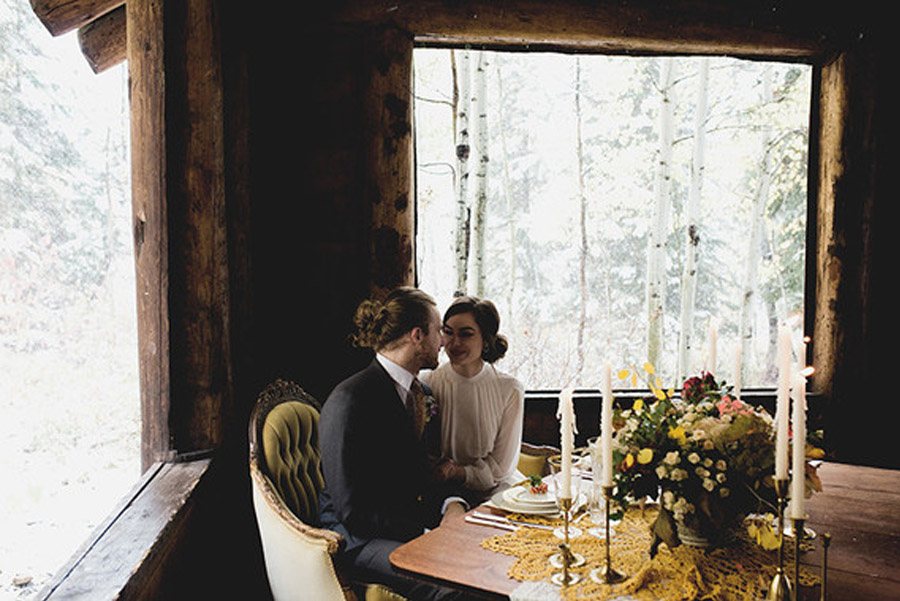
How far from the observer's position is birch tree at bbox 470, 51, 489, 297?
4.61 metres

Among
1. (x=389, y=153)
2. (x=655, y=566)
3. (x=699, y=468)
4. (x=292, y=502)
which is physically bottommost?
(x=292, y=502)

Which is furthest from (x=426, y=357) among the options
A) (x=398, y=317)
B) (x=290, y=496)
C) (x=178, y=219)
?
(x=178, y=219)

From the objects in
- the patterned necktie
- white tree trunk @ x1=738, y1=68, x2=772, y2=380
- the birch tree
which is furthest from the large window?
white tree trunk @ x1=738, y1=68, x2=772, y2=380

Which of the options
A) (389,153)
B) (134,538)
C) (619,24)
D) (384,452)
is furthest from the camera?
(619,24)

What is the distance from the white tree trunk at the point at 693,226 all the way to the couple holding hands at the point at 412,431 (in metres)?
3.20

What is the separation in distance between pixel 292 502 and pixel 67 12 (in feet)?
6.20

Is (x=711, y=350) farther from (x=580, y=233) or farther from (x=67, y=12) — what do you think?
(x=580, y=233)

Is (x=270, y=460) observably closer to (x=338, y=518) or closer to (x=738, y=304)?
(x=338, y=518)

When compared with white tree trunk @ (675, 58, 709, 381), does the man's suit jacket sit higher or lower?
lower

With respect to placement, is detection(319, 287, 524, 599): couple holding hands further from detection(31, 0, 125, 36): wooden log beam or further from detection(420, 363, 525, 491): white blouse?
detection(31, 0, 125, 36): wooden log beam

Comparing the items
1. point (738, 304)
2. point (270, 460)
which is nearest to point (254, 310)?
point (270, 460)

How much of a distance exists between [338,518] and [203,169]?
1.41 metres

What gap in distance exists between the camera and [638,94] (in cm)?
625

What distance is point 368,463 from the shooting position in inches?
A: 84.4
